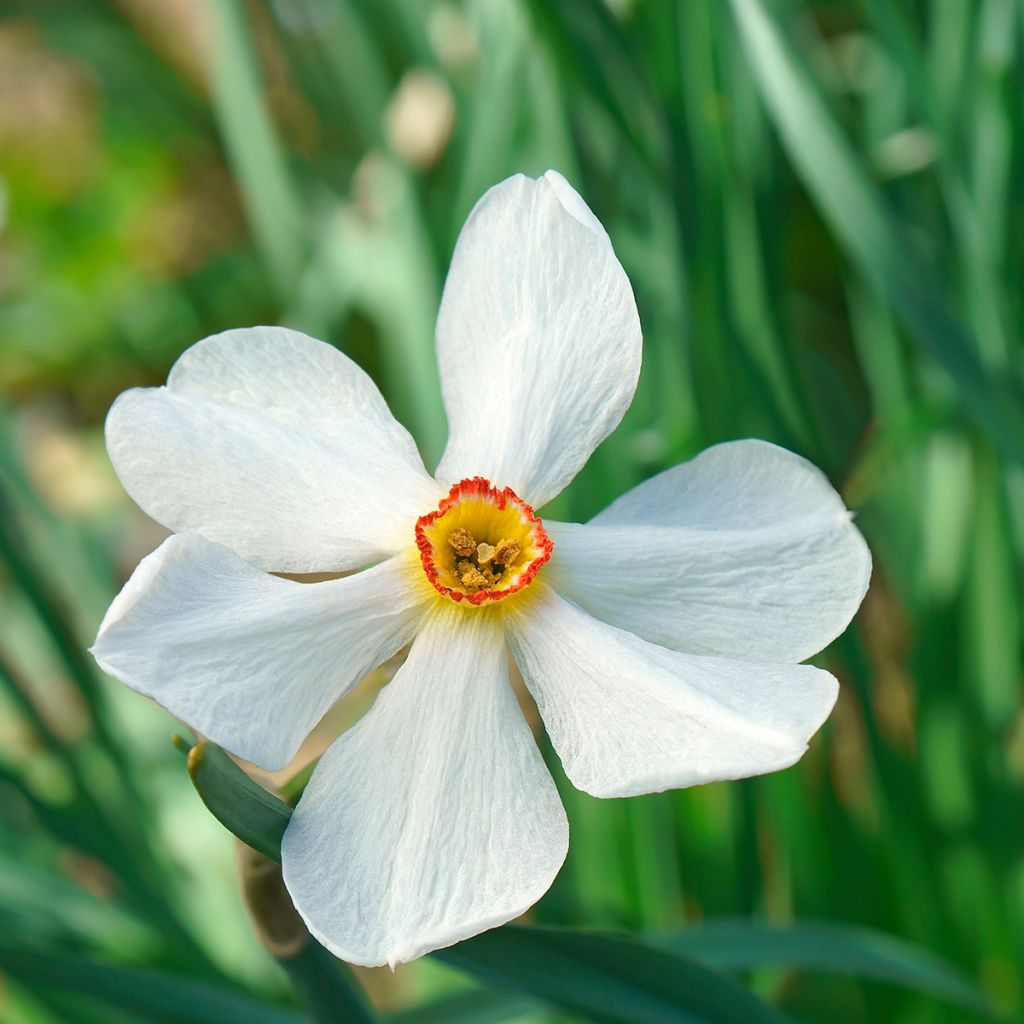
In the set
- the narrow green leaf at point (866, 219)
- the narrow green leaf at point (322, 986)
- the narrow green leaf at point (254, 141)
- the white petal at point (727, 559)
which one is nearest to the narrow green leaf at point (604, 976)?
the narrow green leaf at point (322, 986)

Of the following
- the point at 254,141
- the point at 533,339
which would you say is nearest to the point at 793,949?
the point at 533,339

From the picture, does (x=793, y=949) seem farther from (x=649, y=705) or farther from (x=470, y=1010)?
(x=649, y=705)

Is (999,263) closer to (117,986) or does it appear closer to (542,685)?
(542,685)

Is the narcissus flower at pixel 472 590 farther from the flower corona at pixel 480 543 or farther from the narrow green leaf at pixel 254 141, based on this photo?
the narrow green leaf at pixel 254 141

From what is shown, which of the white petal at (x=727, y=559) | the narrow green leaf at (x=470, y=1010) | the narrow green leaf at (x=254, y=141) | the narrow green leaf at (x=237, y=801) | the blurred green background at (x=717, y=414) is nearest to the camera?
the narrow green leaf at (x=237, y=801)

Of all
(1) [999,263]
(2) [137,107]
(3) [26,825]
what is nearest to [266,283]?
(2) [137,107]
